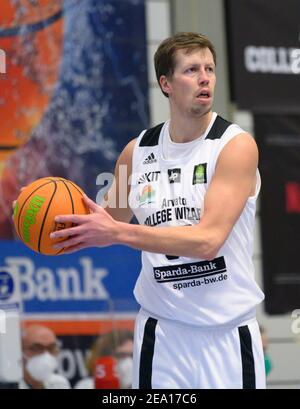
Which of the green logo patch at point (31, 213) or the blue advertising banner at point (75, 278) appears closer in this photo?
the green logo patch at point (31, 213)

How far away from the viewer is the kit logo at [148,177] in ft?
15.9

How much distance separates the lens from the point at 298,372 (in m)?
9.57

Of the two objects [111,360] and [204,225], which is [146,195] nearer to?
[204,225]

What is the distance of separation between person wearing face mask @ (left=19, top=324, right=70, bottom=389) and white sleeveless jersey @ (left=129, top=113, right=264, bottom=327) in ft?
10.8

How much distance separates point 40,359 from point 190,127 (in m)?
3.74

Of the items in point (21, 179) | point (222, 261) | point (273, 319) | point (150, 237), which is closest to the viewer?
point (150, 237)

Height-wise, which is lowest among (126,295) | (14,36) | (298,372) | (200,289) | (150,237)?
(298,372)

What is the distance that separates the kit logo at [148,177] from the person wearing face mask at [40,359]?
10.8 ft

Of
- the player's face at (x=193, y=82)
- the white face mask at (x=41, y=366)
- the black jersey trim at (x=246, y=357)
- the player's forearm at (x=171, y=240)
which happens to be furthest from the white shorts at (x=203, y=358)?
the white face mask at (x=41, y=366)

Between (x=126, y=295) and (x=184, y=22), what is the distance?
2.71 metres

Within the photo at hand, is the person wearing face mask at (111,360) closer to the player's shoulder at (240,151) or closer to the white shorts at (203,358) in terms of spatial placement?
the white shorts at (203,358)

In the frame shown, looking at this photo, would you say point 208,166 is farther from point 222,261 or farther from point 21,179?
point 21,179

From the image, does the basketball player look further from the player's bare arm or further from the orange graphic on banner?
the orange graphic on banner
